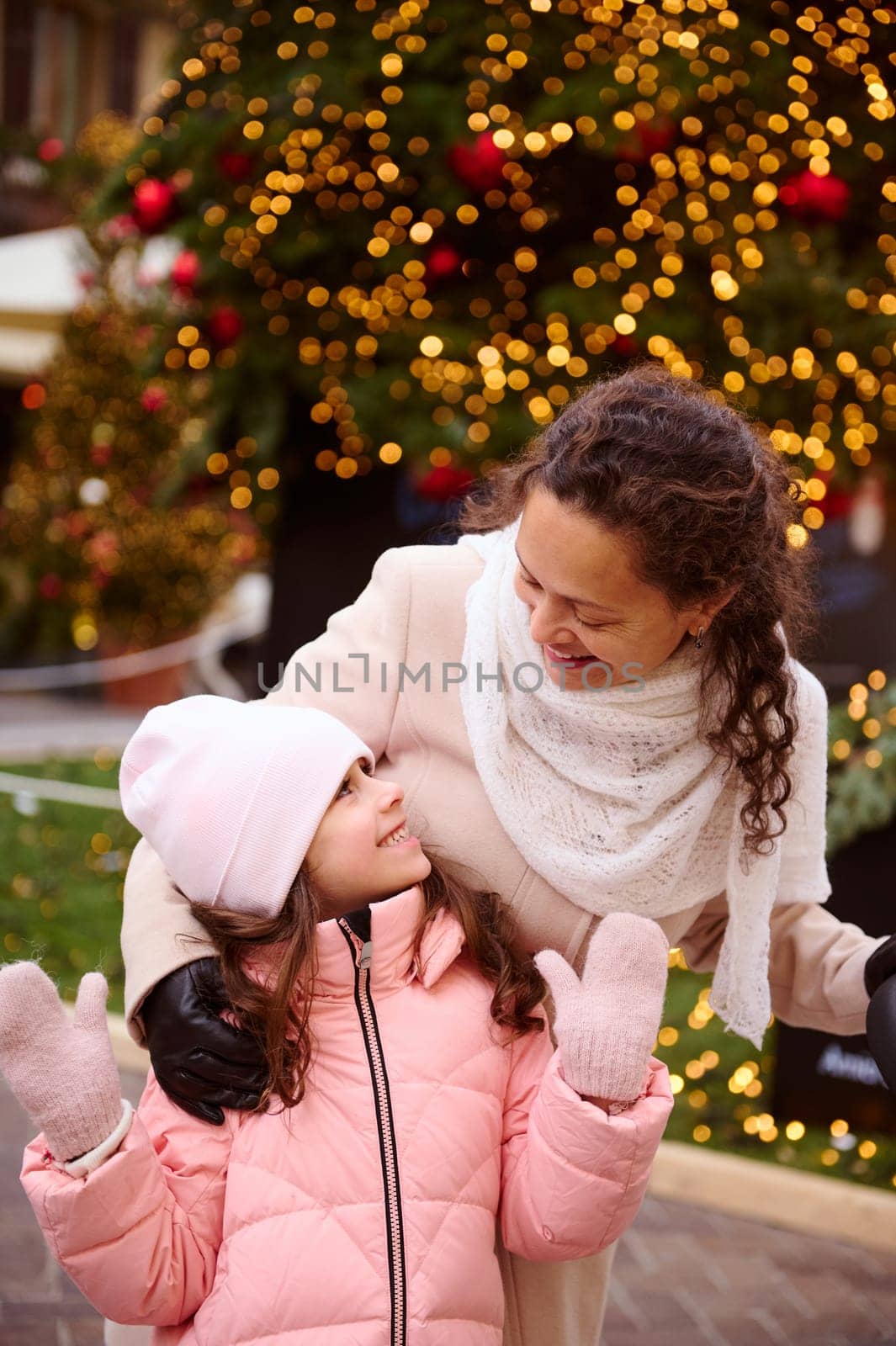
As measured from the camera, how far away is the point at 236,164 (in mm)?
4328

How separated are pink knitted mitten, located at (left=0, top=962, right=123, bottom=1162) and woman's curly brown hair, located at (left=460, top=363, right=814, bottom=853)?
0.87 metres

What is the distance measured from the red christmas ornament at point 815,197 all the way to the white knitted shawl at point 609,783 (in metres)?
2.53

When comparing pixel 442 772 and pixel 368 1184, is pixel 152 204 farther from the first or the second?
pixel 368 1184

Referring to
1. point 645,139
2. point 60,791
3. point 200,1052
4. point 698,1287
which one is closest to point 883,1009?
point 200,1052

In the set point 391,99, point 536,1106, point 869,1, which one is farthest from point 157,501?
point 536,1106

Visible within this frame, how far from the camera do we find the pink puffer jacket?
1602 mm

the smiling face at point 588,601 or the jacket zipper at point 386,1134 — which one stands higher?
the smiling face at point 588,601

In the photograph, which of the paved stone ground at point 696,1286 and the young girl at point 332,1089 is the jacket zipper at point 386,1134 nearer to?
the young girl at point 332,1089

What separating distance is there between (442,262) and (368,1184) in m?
3.41

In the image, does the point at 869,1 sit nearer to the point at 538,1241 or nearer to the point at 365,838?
the point at 365,838

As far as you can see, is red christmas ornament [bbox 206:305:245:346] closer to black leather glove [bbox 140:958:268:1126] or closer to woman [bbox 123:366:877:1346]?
woman [bbox 123:366:877:1346]

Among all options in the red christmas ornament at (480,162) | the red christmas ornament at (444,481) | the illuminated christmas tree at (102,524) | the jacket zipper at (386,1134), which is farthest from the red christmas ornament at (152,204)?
the illuminated christmas tree at (102,524)

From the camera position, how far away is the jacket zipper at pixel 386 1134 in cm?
161

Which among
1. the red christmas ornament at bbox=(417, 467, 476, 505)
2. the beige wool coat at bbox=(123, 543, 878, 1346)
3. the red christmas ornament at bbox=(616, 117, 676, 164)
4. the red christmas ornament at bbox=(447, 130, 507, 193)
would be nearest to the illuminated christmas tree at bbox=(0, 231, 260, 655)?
the red christmas ornament at bbox=(417, 467, 476, 505)
